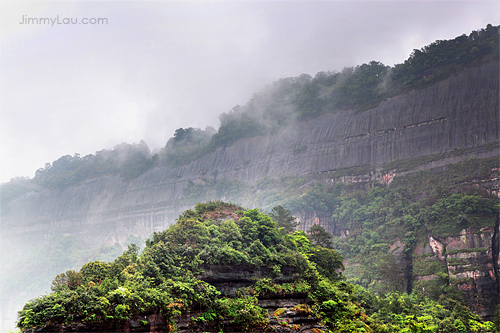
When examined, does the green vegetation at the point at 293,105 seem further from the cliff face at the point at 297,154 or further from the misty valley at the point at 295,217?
the cliff face at the point at 297,154

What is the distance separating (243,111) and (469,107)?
83690mm

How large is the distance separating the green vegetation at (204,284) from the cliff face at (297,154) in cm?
5632

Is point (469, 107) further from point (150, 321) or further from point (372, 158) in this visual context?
point (150, 321)

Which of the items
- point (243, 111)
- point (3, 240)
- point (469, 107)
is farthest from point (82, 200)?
point (469, 107)

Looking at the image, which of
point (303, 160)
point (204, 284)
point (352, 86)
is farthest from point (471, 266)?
point (352, 86)

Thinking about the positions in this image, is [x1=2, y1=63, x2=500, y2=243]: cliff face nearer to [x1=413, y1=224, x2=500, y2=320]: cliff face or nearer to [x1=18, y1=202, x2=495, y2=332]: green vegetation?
[x1=413, y1=224, x2=500, y2=320]: cliff face

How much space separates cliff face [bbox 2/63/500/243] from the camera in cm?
8169

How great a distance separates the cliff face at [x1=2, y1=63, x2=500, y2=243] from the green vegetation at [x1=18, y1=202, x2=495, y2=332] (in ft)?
185

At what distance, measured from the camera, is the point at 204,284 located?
23734 mm

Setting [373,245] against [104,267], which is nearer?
[104,267]

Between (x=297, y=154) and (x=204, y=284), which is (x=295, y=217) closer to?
(x=297, y=154)

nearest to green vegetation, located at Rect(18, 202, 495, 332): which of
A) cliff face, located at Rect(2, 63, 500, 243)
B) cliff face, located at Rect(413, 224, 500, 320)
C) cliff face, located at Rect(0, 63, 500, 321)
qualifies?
cliff face, located at Rect(413, 224, 500, 320)

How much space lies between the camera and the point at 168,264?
78.0 ft

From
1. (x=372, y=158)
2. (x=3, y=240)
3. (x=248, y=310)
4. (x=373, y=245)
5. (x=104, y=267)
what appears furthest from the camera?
(x=3, y=240)
